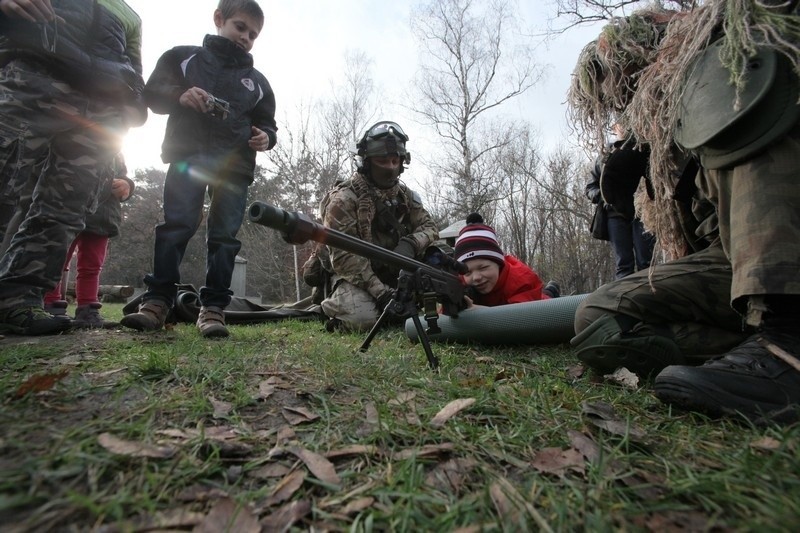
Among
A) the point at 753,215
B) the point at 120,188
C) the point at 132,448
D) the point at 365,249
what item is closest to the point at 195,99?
the point at 120,188

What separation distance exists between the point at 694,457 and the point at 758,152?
3.01 feet

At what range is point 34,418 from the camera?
894 millimetres

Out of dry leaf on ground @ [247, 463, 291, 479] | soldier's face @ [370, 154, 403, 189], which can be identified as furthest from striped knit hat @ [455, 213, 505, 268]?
dry leaf on ground @ [247, 463, 291, 479]

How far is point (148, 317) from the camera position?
2688 millimetres

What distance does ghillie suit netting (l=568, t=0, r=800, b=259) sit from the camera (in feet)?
3.99

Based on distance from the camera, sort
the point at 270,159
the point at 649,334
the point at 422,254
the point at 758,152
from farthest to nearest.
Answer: the point at 270,159, the point at 422,254, the point at 649,334, the point at 758,152

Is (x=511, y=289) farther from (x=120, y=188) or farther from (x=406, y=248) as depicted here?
(x=120, y=188)

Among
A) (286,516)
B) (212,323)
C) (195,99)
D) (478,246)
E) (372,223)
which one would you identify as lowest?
(286,516)

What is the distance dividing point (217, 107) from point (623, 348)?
115 inches

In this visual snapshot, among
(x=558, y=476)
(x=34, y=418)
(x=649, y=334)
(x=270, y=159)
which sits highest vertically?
(x=270, y=159)

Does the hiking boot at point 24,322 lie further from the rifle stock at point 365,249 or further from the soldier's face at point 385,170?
the soldier's face at point 385,170

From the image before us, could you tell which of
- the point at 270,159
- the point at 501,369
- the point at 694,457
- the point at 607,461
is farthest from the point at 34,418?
the point at 270,159

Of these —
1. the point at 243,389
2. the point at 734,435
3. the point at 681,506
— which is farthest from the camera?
the point at 243,389

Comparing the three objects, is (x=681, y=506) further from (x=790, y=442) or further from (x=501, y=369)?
(x=501, y=369)
